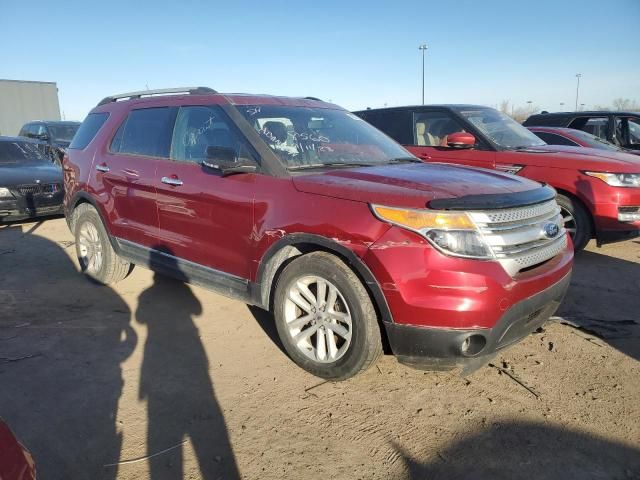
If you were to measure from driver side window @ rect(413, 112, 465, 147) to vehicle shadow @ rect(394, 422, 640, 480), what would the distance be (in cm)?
454

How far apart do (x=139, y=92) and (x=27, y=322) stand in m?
2.37

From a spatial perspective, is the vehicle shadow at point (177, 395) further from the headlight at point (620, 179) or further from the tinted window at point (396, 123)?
the headlight at point (620, 179)

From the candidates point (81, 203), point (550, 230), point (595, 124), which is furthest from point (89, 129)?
point (595, 124)

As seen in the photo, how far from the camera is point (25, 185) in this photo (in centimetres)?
793

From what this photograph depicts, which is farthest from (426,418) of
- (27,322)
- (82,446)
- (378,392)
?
(27,322)

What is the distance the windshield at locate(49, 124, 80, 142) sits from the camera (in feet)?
45.6

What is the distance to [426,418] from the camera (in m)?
2.69


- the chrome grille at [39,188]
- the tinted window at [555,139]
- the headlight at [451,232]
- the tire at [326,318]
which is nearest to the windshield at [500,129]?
the tinted window at [555,139]

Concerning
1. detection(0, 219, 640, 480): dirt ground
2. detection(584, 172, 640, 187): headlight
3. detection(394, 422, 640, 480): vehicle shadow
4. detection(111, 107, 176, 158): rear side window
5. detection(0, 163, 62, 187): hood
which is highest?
detection(111, 107, 176, 158): rear side window

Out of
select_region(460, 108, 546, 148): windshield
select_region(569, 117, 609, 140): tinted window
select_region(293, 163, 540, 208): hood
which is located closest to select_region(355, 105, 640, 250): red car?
select_region(460, 108, 546, 148): windshield

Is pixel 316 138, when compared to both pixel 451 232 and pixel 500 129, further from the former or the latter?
pixel 500 129

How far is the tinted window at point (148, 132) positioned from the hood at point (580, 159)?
400 cm

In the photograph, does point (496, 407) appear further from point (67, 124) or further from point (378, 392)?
point (67, 124)

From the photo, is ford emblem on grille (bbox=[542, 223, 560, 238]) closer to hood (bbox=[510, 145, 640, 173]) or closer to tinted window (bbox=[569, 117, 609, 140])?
hood (bbox=[510, 145, 640, 173])
